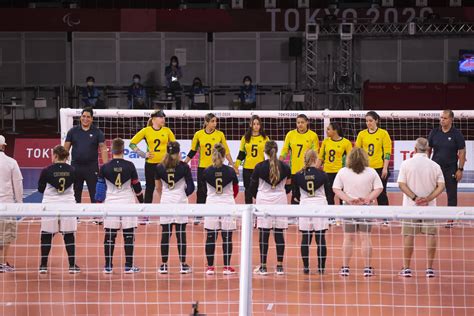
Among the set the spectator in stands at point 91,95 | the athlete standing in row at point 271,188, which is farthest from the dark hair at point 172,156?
the spectator in stands at point 91,95

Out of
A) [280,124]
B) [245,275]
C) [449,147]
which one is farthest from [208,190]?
[280,124]

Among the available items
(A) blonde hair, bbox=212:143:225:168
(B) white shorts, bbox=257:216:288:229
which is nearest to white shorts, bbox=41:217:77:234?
(A) blonde hair, bbox=212:143:225:168

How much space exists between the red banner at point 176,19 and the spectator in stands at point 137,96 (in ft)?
6.42

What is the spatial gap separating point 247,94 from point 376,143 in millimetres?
17516

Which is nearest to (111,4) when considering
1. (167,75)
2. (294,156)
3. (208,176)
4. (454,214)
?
(167,75)

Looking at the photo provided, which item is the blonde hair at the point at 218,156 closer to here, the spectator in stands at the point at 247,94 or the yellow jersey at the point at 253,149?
→ the yellow jersey at the point at 253,149

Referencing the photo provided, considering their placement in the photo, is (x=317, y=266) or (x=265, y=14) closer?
(x=317, y=266)

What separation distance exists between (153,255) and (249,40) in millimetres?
22852

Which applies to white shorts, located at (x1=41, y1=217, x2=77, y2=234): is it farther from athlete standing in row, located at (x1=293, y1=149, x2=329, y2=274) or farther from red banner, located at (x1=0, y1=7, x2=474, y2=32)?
red banner, located at (x1=0, y1=7, x2=474, y2=32)

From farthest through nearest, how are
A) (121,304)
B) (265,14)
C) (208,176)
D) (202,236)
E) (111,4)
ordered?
(111,4) < (265,14) < (202,236) < (208,176) < (121,304)

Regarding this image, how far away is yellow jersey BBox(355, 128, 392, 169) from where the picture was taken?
635 inches

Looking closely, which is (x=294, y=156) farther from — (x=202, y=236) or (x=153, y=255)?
(x=153, y=255)

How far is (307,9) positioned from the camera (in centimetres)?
3262

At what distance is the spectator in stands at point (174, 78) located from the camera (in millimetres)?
33125
